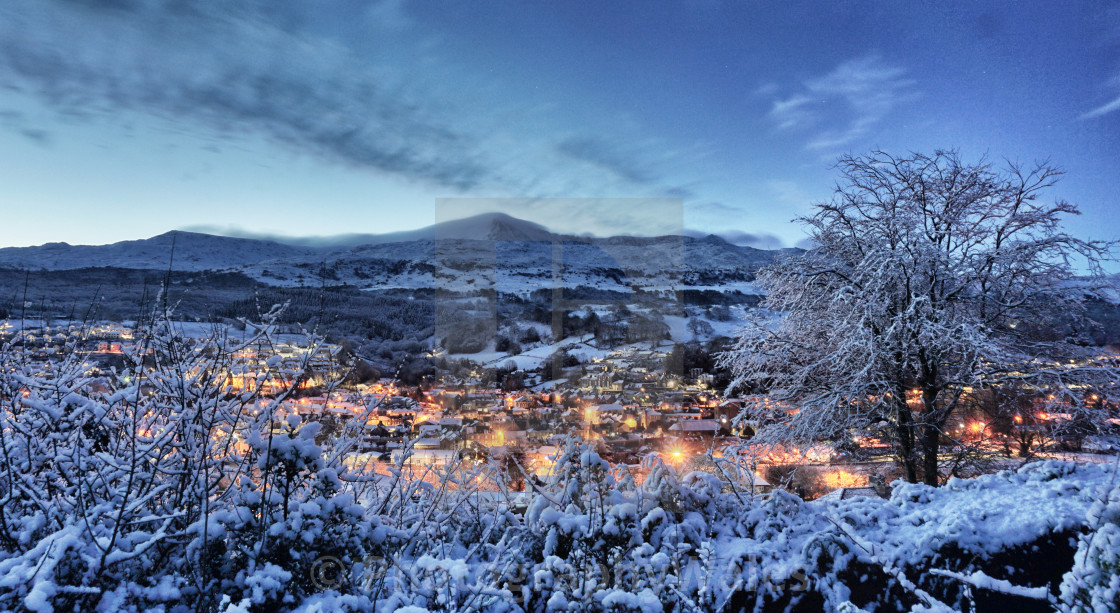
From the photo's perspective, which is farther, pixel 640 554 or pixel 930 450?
pixel 930 450

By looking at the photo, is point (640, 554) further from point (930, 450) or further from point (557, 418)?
point (557, 418)

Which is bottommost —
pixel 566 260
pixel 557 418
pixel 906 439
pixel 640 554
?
pixel 557 418

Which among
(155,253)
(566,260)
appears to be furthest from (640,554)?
(155,253)

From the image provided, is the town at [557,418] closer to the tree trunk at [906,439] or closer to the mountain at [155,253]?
the tree trunk at [906,439]

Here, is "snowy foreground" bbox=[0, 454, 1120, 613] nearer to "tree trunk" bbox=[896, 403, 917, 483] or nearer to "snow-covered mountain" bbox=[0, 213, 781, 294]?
"tree trunk" bbox=[896, 403, 917, 483]

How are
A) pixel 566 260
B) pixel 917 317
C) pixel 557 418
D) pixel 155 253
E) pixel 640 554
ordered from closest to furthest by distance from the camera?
pixel 640 554
pixel 917 317
pixel 557 418
pixel 566 260
pixel 155 253

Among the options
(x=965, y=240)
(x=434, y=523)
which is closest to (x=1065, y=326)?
(x=965, y=240)

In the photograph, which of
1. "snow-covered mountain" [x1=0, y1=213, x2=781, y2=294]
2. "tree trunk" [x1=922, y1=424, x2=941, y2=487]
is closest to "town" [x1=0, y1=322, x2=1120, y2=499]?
"tree trunk" [x1=922, y1=424, x2=941, y2=487]

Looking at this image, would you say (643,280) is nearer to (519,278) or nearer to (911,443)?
(519,278)
